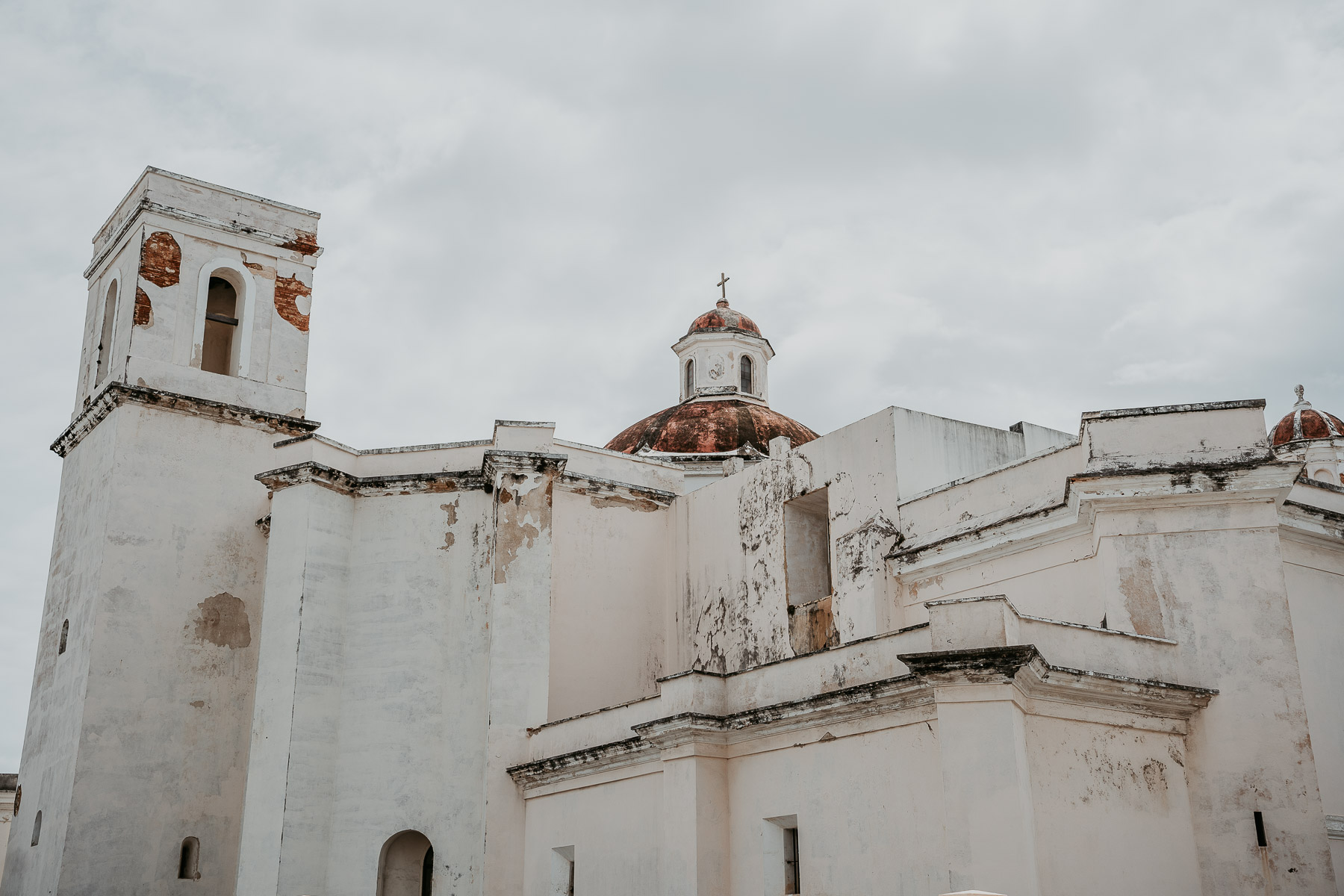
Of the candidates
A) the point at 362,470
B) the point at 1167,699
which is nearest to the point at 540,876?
the point at 362,470

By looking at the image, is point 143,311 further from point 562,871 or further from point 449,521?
point 562,871

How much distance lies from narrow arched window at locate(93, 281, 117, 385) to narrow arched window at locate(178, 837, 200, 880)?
739cm

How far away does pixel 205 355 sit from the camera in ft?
69.8

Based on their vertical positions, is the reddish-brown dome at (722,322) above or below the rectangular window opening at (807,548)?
above

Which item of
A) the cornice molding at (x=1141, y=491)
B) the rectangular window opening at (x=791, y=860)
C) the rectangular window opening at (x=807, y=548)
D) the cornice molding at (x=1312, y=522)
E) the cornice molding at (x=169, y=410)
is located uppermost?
the cornice molding at (x=169, y=410)

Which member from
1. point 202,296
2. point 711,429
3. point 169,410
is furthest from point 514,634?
point 711,429

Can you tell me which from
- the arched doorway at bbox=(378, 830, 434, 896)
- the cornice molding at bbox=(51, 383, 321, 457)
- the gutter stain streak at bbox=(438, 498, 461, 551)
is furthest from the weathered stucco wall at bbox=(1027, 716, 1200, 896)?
the cornice molding at bbox=(51, 383, 321, 457)

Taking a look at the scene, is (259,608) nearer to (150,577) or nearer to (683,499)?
(150,577)

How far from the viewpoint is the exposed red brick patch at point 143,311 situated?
19844 mm

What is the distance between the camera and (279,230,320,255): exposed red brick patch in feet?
71.2

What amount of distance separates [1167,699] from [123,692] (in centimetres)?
1326

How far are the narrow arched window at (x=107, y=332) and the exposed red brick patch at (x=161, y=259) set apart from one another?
3.18 feet

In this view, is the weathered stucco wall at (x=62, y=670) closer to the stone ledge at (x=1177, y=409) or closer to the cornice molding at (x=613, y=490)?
the cornice molding at (x=613, y=490)

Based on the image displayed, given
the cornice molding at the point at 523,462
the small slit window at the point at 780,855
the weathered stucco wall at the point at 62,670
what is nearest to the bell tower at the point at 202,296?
the weathered stucco wall at the point at 62,670
